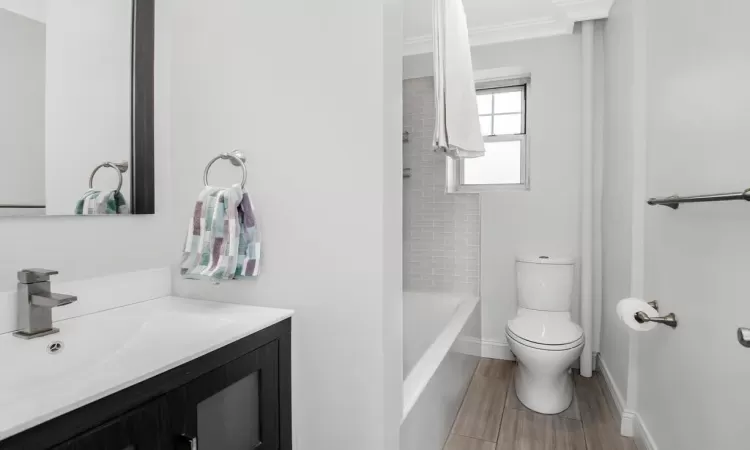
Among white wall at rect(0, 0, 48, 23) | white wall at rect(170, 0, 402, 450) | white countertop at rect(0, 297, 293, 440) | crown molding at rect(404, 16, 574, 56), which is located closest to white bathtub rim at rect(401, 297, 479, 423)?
white wall at rect(170, 0, 402, 450)

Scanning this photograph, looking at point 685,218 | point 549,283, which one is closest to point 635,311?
point 685,218

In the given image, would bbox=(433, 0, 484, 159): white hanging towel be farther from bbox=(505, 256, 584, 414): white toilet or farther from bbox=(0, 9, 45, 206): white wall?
bbox=(0, 9, 45, 206): white wall

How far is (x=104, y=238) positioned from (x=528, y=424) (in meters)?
2.12

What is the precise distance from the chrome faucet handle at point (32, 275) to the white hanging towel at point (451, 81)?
142 cm

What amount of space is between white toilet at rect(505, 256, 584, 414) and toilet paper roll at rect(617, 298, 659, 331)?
0.56m

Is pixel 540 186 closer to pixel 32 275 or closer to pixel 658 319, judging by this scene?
pixel 658 319

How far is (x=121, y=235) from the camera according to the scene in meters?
1.27

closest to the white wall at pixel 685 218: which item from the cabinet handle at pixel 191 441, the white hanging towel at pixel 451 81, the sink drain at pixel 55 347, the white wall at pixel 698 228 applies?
the white wall at pixel 698 228

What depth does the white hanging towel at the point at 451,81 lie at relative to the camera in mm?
1773

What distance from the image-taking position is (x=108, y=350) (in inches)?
40.8

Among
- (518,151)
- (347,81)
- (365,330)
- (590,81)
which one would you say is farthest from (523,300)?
(347,81)

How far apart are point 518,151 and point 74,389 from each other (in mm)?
3033

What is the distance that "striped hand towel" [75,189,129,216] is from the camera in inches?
46.1

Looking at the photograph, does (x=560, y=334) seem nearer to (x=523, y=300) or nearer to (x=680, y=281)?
(x=523, y=300)
